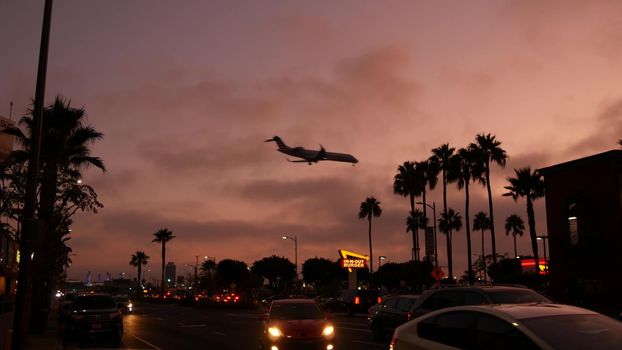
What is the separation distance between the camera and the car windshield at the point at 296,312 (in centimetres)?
1512

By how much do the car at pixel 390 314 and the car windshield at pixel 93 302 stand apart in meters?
10.5

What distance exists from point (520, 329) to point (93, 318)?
19.1m

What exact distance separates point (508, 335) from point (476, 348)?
501 mm

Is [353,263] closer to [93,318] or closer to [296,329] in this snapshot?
[93,318]

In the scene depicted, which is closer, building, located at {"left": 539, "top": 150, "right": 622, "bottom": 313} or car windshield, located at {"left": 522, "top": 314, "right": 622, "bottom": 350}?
car windshield, located at {"left": 522, "top": 314, "right": 622, "bottom": 350}

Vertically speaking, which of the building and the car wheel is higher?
the building

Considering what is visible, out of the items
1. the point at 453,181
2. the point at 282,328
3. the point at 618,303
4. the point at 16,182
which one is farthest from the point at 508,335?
the point at 453,181

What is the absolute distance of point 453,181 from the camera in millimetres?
60625

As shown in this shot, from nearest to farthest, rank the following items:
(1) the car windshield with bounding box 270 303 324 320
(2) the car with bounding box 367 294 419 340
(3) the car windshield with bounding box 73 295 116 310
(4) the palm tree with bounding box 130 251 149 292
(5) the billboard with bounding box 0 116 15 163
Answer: (1) the car windshield with bounding box 270 303 324 320
(2) the car with bounding box 367 294 419 340
(3) the car windshield with bounding box 73 295 116 310
(5) the billboard with bounding box 0 116 15 163
(4) the palm tree with bounding box 130 251 149 292

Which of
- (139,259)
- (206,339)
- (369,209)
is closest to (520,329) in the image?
(206,339)

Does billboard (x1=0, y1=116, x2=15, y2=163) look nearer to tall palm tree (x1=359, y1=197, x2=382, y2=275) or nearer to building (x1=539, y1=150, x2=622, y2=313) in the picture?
building (x1=539, y1=150, x2=622, y2=313)

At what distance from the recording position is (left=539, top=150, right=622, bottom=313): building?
35.4 meters

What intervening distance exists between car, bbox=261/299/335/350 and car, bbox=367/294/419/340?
5.79 m

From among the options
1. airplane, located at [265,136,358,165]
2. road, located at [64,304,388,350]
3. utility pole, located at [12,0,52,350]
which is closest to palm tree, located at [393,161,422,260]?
airplane, located at [265,136,358,165]
